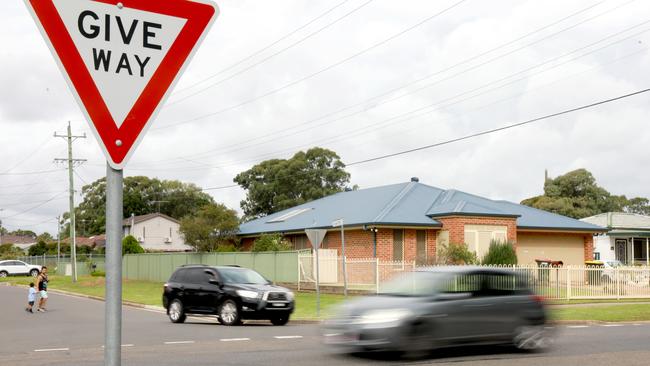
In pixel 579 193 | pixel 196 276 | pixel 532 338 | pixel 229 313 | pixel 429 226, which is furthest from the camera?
pixel 579 193

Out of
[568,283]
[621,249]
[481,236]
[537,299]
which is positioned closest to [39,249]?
[621,249]

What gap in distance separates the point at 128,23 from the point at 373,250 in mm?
36480

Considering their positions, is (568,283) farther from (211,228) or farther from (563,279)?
(211,228)

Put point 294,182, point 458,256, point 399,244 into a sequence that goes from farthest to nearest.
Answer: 1. point 294,182
2. point 399,244
3. point 458,256

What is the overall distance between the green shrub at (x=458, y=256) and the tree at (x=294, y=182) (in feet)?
138

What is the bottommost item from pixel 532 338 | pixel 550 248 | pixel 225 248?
pixel 532 338

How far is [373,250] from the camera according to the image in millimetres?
39031

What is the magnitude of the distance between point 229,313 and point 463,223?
62.1ft

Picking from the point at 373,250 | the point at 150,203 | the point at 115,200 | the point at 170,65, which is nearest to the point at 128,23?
the point at 170,65

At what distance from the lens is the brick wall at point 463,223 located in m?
38.6

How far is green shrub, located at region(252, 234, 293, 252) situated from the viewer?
42.4m

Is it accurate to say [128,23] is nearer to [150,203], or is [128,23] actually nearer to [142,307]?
[142,307]

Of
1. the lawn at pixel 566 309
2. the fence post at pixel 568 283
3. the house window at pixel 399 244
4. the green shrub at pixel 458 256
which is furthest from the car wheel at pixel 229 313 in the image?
the house window at pixel 399 244

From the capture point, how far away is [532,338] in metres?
14.8
